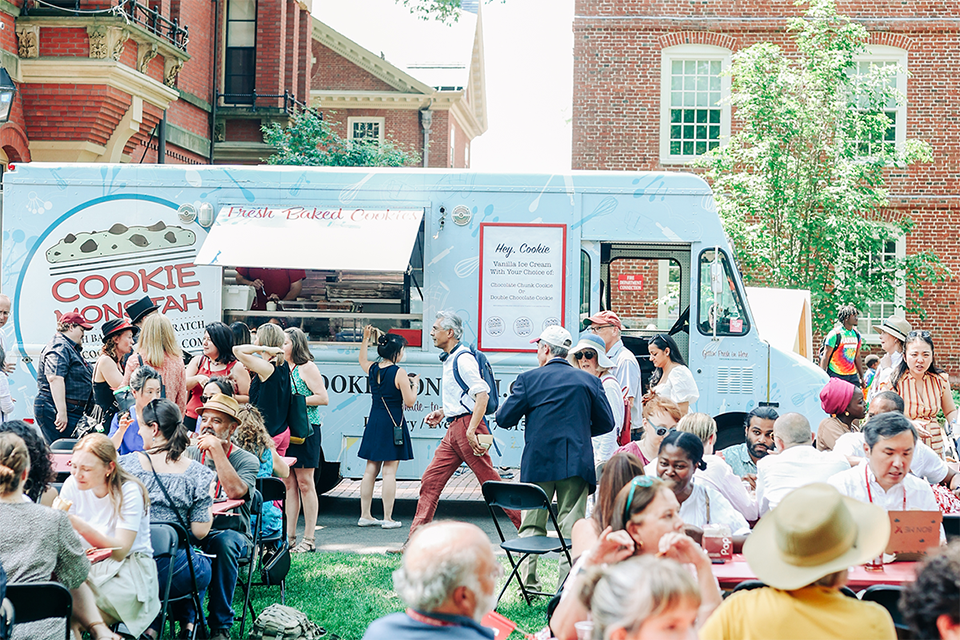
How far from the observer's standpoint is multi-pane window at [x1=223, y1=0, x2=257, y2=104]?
19.6 m

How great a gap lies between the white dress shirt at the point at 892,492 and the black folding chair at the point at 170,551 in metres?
3.25

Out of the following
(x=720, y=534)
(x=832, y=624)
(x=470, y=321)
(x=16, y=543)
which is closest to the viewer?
(x=832, y=624)

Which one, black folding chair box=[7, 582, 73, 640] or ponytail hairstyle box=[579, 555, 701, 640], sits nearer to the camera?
ponytail hairstyle box=[579, 555, 701, 640]

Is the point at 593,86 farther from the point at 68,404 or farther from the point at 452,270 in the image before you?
the point at 68,404

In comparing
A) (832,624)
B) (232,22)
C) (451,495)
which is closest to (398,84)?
(232,22)

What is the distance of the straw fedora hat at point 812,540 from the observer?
110 inches

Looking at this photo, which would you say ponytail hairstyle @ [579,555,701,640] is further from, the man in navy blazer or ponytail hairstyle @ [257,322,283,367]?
ponytail hairstyle @ [257,322,283,367]

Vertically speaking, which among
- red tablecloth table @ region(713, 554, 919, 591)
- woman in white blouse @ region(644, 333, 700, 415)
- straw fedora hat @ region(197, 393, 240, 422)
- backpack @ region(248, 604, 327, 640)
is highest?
woman in white blouse @ region(644, 333, 700, 415)

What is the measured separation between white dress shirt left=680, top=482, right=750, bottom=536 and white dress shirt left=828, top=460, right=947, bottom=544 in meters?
0.50

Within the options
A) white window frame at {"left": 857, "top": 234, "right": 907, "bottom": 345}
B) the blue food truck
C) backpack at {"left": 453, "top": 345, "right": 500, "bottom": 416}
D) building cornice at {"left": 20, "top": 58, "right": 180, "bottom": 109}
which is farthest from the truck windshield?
white window frame at {"left": 857, "top": 234, "right": 907, "bottom": 345}

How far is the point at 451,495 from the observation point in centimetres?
1017

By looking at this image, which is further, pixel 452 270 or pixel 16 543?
pixel 452 270

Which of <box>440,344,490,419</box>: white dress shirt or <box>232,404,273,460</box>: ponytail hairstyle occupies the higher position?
<box>440,344,490,419</box>: white dress shirt

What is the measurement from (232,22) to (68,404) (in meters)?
13.7
